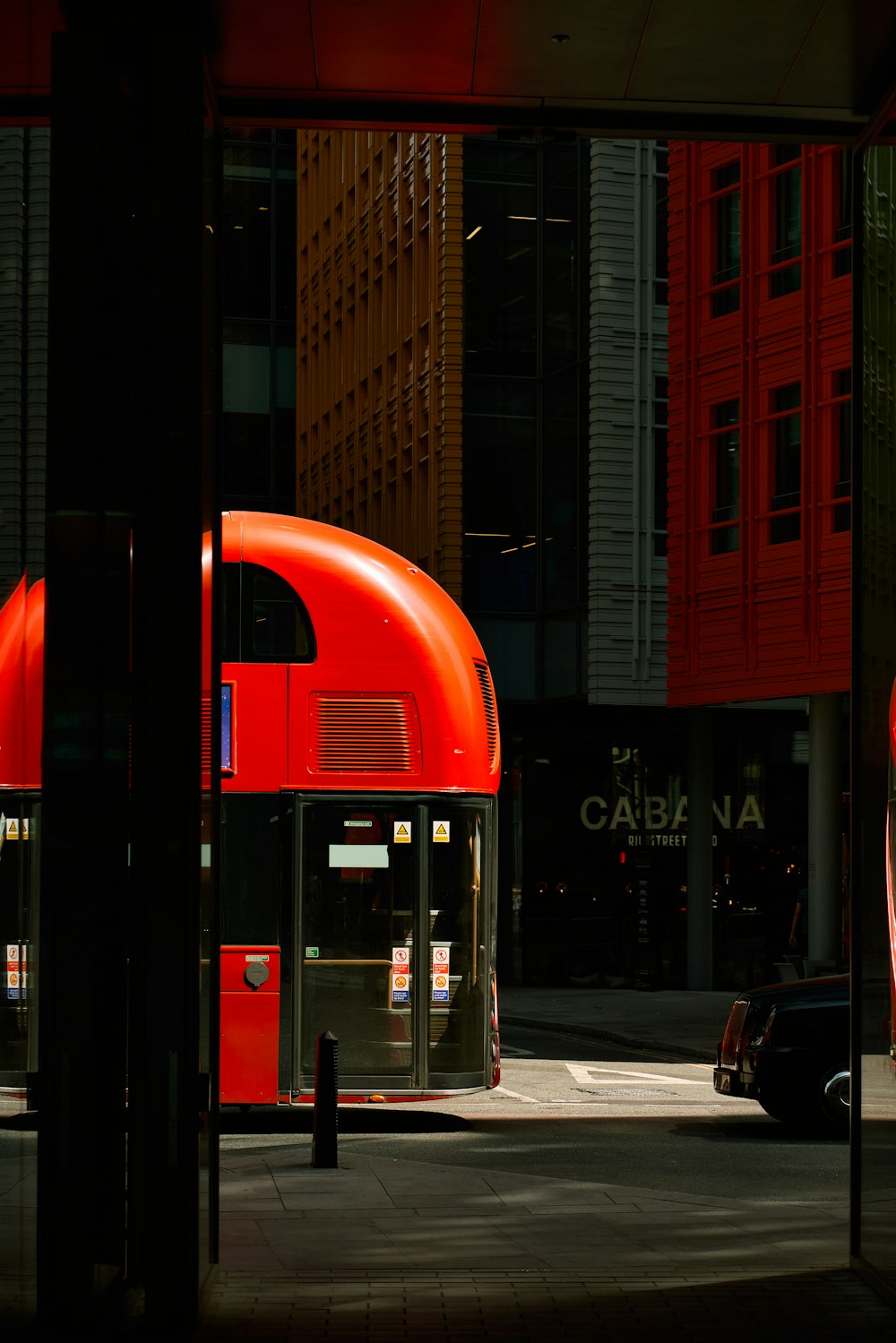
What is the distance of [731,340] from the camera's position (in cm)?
3080

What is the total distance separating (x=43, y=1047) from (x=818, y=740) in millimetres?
24287

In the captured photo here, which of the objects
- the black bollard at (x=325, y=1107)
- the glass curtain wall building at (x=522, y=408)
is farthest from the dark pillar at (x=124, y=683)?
the glass curtain wall building at (x=522, y=408)

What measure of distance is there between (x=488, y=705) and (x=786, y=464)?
15.7m

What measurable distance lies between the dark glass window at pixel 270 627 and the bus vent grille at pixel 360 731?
1.30 feet

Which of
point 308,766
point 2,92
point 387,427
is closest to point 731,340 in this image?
point 387,427

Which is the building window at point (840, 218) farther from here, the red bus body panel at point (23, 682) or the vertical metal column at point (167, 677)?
the red bus body panel at point (23, 682)

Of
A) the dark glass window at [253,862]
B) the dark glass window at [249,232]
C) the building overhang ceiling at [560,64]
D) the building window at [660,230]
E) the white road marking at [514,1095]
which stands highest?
the dark glass window at [249,232]

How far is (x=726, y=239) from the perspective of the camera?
31391 mm

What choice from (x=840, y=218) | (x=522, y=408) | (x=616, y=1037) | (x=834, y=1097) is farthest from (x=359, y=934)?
(x=522, y=408)

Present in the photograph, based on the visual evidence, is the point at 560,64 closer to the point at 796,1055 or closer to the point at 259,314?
the point at 796,1055

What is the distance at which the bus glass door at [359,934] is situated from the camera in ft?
47.1

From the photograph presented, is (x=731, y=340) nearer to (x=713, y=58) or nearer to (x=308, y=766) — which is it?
(x=308, y=766)

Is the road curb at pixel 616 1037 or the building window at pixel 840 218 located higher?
the building window at pixel 840 218

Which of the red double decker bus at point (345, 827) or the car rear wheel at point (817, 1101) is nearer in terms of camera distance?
the car rear wheel at point (817, 1101)
